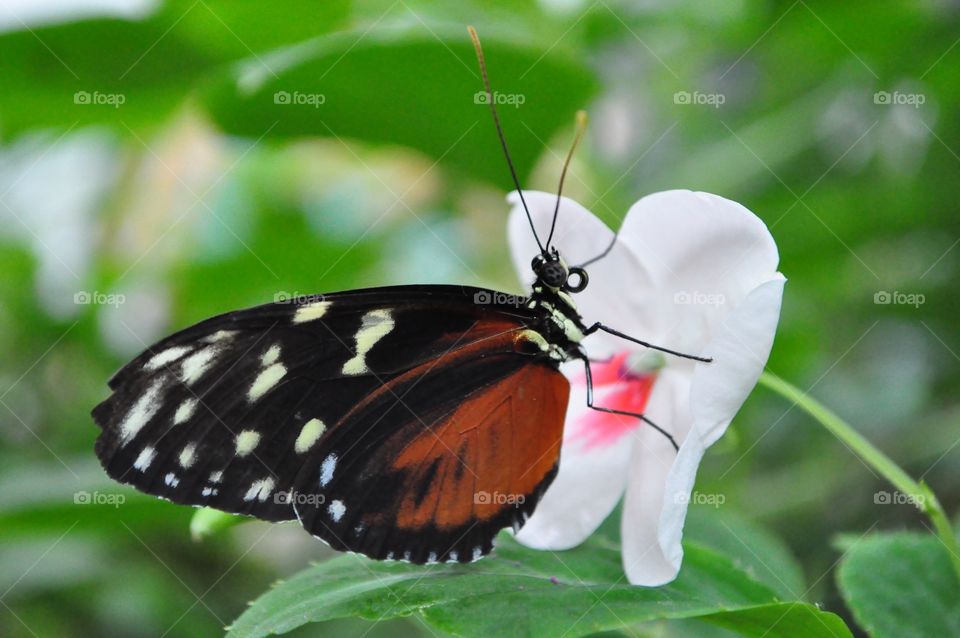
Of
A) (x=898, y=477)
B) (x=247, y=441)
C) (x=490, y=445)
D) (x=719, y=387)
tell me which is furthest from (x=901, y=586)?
(x=247, y=441)

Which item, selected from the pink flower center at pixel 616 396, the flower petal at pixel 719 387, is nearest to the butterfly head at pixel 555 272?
the pink flower center at pixel 616 396

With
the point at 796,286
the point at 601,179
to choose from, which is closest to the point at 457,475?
the point at 601,179

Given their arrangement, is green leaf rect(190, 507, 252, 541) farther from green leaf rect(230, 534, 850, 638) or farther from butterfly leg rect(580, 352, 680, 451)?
butterfly leg rect(580, 352, 680, 451)

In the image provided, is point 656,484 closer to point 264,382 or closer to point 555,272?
point 555,272

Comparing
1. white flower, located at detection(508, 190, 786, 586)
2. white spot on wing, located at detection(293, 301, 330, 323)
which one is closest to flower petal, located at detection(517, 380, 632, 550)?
white flower, located at detection(508, 190, 786, 586)

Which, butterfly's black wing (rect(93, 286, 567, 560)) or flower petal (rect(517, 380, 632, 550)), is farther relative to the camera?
flower petal (rect(517, 380, 632, 550))
